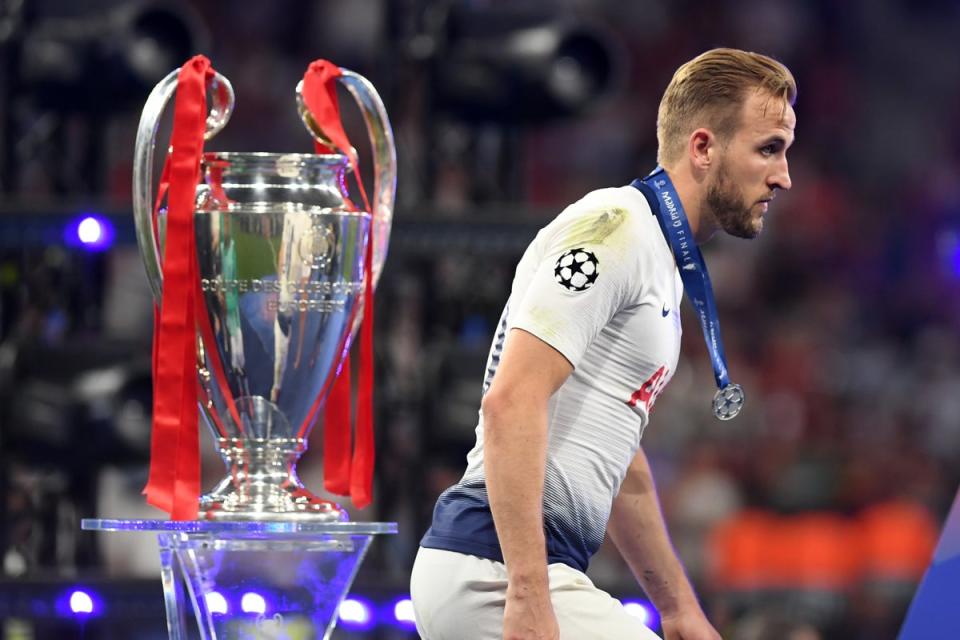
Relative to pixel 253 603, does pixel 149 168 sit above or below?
above

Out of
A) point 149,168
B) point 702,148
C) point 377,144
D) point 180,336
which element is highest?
point 377,144

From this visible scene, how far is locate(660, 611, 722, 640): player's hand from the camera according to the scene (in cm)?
261

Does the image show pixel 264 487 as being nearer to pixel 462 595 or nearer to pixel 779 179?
pixel 462 595

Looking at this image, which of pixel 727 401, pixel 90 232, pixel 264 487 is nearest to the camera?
pixel 727 401

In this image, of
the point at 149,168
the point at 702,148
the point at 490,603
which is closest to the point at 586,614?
the point at 490,603

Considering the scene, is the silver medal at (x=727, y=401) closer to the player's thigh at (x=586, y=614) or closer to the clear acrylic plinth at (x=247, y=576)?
the player's thigh at (x=586, y=614)

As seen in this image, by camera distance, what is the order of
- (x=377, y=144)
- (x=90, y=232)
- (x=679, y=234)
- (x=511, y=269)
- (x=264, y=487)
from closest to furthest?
(x=679, y=234), (x=264, y=487), (x=377, y=144), (x=90, y=232), (x=511, y=269)

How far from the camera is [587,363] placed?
2295mm

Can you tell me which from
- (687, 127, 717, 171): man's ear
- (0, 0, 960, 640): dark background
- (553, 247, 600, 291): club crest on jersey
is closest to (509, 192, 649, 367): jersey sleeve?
(553, 247, 600, 291): club crest on jersey

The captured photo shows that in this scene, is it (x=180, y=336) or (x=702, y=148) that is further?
(x=180, y=336)

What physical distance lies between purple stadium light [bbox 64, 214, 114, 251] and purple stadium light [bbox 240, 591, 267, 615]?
1.08 m

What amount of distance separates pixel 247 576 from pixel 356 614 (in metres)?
0.79

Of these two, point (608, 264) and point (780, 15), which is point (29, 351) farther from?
point (780, 15)

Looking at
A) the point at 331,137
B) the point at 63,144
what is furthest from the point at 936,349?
the point at 331,137
